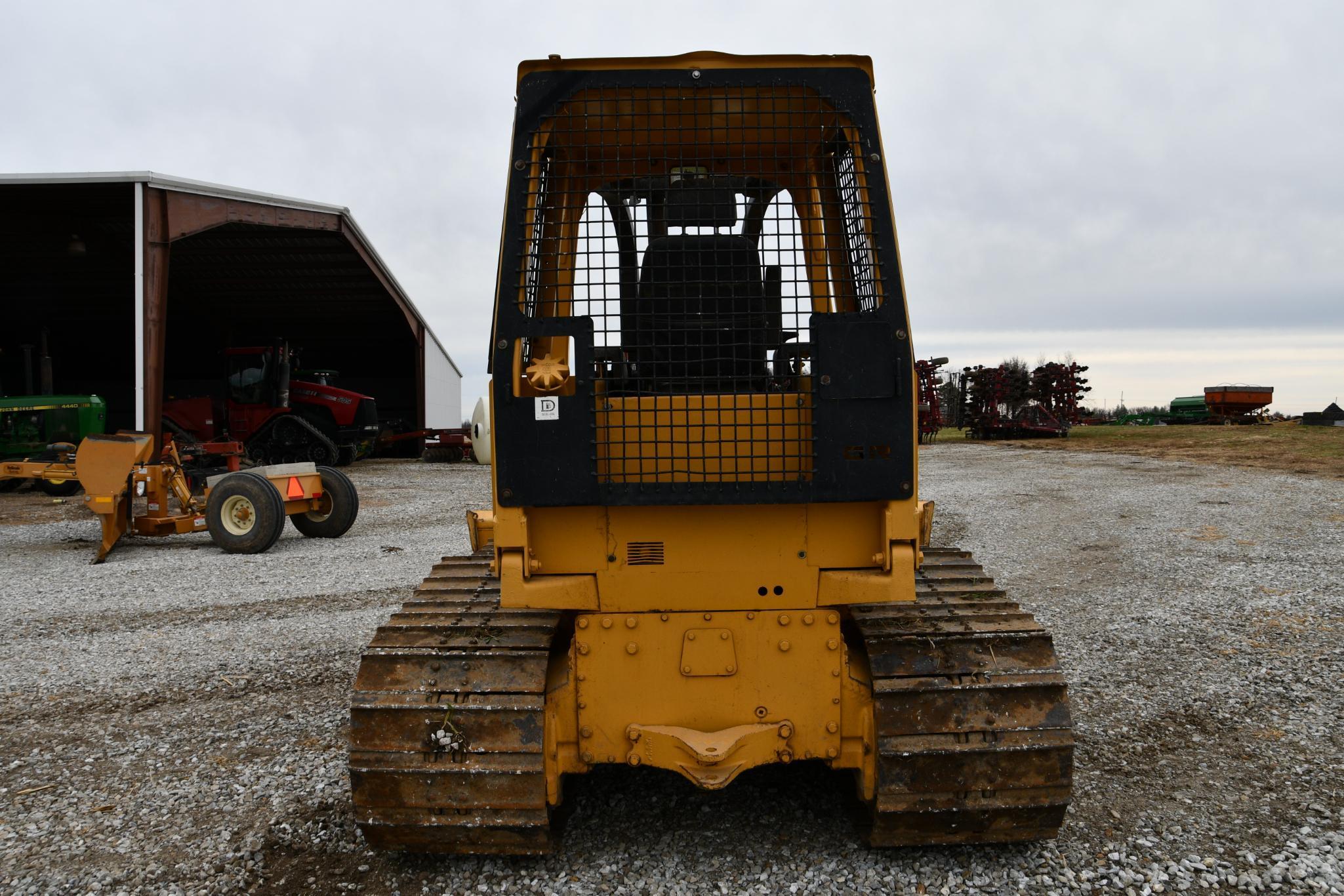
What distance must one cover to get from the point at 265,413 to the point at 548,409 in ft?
74.1

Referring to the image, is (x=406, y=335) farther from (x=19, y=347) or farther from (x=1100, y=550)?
(x=1100, y=550)

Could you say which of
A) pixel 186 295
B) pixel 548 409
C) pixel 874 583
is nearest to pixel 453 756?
pixel 548 409

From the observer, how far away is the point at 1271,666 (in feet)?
19.2

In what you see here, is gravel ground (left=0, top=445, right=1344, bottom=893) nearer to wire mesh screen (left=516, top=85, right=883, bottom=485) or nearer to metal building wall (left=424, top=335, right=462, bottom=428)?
wire mesh screen (left=516, top=85, right=883, bottom=485)

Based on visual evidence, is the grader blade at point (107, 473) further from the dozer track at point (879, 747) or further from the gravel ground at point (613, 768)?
the dozer track at point (879, 747)

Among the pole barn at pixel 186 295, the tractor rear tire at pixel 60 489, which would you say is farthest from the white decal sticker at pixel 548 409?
the tractor rear tire at pixel 60 489

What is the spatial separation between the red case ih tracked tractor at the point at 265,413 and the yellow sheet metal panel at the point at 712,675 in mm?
21643

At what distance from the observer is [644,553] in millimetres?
3164

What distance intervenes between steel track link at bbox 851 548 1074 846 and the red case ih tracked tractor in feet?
72.6

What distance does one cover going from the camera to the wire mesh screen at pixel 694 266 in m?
3.10

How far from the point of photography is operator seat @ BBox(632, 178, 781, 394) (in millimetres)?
3146

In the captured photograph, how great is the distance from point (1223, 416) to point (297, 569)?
146 ft

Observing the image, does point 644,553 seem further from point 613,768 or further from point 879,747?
point 613,768

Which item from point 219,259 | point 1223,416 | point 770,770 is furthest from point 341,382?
point 1223,416
